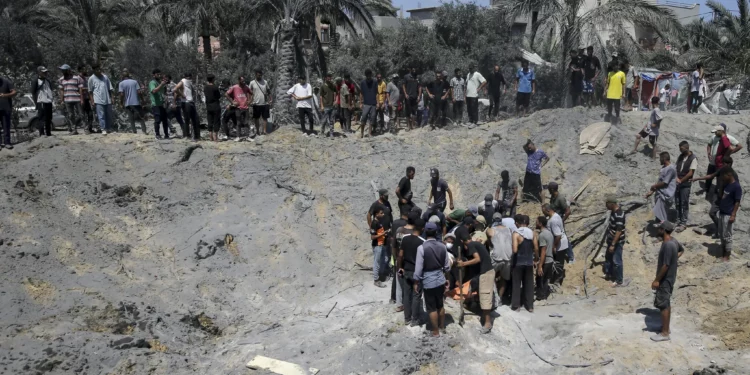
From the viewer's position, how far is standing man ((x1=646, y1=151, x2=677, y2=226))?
11445 millimetres

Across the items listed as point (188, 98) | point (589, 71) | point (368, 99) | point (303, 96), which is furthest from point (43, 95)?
point (589, 71)

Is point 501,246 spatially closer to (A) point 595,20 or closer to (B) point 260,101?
(B) point 260,101

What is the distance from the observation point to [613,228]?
35.5 feet

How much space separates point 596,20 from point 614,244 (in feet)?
26.7

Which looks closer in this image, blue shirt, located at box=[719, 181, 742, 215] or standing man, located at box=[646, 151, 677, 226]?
blue shirt, located at box=[719, 181, 742, 215]

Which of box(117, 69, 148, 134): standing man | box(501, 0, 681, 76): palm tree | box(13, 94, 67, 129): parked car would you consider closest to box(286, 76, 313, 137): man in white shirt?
box(117, 69, 148, 134): standing man

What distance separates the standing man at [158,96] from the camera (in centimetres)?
1362

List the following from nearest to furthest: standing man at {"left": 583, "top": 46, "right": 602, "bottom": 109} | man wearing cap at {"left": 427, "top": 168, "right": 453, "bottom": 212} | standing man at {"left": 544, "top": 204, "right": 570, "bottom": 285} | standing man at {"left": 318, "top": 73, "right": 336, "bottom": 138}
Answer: standing man at {"left": 544, "top": 204, "right": 570, "bottom": 285} < man wearing cap at {"left": 427, "top": 168, "right": 453, "bottom": 212} < standing man at {"left": 318, "top": 73, "right": 336, "bottom": 138} < standing man at {"left": 583, "top": 46, "right": 602, "bottom": 109}

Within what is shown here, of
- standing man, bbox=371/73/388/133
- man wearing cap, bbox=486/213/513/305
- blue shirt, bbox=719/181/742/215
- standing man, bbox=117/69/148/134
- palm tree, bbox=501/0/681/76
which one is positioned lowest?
man wearing cap, bbox=486/213/513/305

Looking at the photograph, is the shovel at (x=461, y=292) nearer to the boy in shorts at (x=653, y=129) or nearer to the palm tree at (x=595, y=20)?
the boy in shorts at (x=653, y=129)

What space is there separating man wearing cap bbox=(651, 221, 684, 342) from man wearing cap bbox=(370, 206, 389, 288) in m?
4.21

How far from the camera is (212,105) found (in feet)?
45.8

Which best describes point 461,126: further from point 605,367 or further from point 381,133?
point 605,367

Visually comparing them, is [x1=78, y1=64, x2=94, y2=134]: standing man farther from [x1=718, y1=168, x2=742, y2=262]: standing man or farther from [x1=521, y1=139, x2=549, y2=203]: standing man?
[x1=718, y1=168, x2=742, y2=262]: standing man
